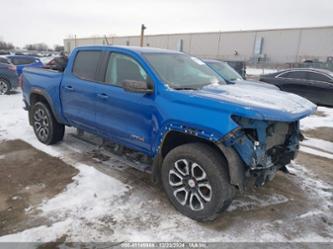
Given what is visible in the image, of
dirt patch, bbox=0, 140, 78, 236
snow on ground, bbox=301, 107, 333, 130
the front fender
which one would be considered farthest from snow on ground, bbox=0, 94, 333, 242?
snow on ground, bbox=301, 107, 333, 130

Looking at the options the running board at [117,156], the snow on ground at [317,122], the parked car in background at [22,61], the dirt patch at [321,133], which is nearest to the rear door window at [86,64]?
the running board at [117,156]

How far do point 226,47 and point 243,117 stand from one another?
63169 mm

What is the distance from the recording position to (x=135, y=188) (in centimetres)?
411

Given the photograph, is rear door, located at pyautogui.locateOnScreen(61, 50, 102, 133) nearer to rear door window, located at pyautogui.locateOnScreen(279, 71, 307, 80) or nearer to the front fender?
the front fender

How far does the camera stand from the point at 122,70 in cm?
415

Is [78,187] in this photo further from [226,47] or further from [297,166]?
[226,47]

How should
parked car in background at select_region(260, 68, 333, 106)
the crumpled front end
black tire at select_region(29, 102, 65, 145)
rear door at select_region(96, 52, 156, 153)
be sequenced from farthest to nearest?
parked car in background at select_region(260, 68, 333, 106) → black tire at select_region(29, 102, 65, 145) → rear door at select_region(96, 52, 156, 153) → the crumpled front end

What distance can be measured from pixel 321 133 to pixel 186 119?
5784mm

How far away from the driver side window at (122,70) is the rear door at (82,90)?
11.3 inches

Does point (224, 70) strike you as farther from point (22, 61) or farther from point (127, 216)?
point (22, 61)

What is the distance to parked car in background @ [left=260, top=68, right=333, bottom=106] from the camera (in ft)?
30.5

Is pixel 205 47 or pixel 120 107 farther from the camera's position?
pixel 205 47

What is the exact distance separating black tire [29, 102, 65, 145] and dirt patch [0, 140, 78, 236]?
12.3 inches

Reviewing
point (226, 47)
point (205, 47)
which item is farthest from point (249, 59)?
point (205, 47)
